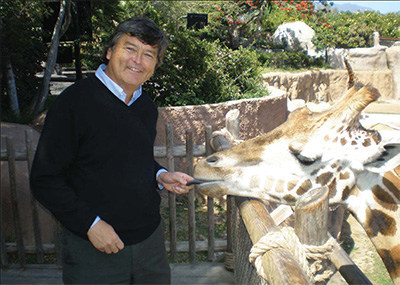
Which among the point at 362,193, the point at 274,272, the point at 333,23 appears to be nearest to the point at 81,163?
the point at 274,272

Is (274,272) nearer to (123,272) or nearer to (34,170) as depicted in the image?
(123,272)

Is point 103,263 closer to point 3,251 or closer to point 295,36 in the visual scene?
point 3,251

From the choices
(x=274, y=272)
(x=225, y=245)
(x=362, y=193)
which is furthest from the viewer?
(x=225, y=245)

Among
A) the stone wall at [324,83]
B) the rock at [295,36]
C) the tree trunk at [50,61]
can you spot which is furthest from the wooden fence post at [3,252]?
the rock at [295,36]

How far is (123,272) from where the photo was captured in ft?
5.87

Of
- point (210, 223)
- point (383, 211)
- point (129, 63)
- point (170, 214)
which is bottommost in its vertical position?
point (210, 223)

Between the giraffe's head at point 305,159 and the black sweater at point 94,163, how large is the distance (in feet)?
1.40

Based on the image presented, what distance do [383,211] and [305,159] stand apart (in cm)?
49

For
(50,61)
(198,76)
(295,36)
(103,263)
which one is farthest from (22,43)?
(295,36)

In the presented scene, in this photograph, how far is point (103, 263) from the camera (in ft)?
5.71

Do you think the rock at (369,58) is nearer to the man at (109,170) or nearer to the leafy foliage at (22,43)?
the leafy foliage at (22,43)

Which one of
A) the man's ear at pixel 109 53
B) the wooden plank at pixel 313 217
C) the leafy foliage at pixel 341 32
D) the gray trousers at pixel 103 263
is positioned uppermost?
the leafy foliage at pixel 341 32

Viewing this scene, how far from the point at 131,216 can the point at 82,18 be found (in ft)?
29.7

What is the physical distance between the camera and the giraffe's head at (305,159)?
192cm
